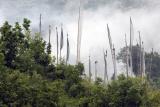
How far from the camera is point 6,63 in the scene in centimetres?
3494

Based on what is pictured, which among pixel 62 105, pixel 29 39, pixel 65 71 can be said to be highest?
pixel 29 39

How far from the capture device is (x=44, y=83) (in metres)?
34.8

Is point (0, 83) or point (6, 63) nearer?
point (0, 83)

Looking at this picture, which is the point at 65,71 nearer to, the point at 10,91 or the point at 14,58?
the point at 14,58

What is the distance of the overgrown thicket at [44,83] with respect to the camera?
31750 mm

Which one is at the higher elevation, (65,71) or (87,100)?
(65,71)

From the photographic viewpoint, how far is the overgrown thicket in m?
31.8

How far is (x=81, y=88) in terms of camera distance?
133 ft

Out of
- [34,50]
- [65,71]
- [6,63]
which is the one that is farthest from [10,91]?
[65,71]

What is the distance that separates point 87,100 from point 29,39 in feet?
23.7

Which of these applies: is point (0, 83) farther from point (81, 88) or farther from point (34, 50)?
point (81, 88)

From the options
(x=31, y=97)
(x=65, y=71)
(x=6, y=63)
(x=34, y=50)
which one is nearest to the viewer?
(x=31, y=97)

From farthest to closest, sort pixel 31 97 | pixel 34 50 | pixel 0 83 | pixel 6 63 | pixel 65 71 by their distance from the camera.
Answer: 1. pixel 65 71
2. pixel 34 50
3. pixel 6 63
4. pixel 31 97
5. pixel 0 83

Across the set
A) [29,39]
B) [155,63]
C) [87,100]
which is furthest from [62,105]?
[155,63]
